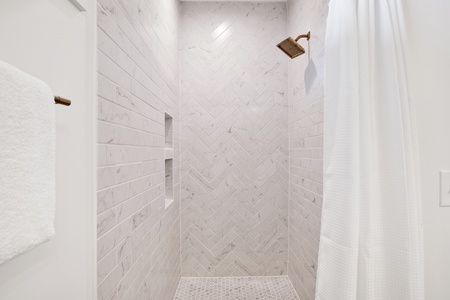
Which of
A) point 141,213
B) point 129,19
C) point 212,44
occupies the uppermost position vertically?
point 212,44

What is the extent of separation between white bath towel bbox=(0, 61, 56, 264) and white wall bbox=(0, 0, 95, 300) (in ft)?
0.34

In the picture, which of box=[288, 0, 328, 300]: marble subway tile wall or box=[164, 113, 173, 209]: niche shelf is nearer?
box=[288, 0, 328, 300]: marble subway tile wall

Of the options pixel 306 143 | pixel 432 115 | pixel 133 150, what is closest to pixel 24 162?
pixel 133 150

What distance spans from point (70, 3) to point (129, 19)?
1.48 ft

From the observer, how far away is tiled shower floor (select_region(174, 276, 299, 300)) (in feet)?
6.85

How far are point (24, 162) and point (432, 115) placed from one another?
1.31m

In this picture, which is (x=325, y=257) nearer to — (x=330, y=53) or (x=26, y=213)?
(x=330, y=53)

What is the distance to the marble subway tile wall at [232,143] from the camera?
242 cm

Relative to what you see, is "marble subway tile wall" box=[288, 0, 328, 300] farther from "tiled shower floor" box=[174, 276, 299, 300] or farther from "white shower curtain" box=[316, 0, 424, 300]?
"white shower curtain" box=[316, 0, 424, 300]


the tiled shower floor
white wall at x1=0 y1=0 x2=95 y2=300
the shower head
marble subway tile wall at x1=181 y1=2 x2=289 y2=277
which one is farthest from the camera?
marble subway tile wall at x1=181 y1=2 x2=289 y2=277

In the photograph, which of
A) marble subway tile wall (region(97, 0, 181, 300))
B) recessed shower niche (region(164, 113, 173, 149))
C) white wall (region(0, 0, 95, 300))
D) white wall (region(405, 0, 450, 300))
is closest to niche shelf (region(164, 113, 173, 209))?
recessed shower niche (region(164, 113, 173, 149))

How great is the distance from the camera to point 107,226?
2.93 ft

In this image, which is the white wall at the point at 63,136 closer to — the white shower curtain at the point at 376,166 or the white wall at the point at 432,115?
the white shower curtain at the point at 376,166

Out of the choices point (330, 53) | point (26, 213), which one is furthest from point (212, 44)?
point (26, 213)
